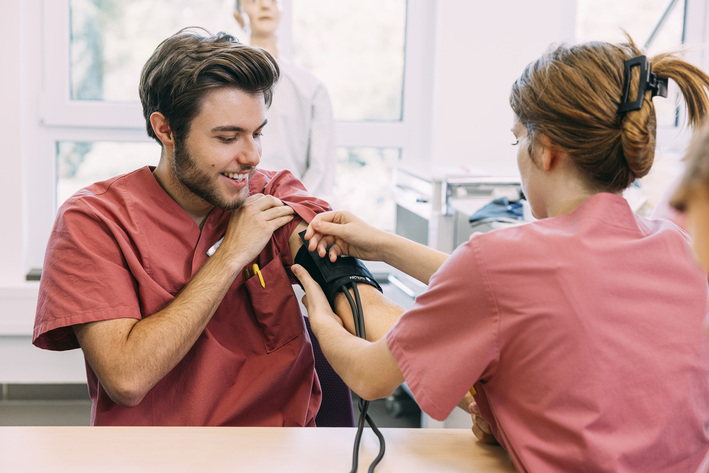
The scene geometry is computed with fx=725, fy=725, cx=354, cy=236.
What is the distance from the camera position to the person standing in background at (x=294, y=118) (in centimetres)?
271

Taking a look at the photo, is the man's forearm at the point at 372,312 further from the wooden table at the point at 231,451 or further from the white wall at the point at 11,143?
the white wall at the point at 11,143

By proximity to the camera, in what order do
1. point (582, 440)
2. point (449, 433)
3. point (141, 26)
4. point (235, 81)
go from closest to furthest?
1. point (582, 440)
2. point (449, 433)
3. point (235, 81)
4. point (141, 26)

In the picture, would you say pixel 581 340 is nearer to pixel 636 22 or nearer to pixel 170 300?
pixel 170 300

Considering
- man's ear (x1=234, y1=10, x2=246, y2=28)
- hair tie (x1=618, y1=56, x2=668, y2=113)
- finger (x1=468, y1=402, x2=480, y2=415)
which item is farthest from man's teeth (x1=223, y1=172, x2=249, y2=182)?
man's ear (x1=234, y1=10, x2=246, y2=28)

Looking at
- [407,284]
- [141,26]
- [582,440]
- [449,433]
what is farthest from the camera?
[141,26]

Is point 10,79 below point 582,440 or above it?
above

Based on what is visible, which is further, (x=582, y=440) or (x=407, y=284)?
(x=407, y=284)

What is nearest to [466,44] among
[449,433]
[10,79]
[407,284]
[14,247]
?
[407,284]

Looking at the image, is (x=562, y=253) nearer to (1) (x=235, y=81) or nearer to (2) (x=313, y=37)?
(1) (x=235, y=81)

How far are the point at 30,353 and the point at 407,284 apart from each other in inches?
62.0

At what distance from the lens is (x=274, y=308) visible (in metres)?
1.42

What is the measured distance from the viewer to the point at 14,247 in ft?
9.62

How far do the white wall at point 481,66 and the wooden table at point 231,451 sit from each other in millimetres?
2004

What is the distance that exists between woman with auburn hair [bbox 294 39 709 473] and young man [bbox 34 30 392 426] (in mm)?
454
